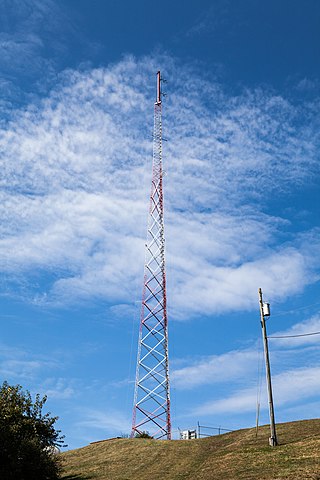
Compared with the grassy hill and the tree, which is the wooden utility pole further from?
the tree

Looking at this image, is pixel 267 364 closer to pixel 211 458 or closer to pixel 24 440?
pixel 211 458

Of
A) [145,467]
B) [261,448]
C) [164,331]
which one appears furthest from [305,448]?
[164,331]

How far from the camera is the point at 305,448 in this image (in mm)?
34438

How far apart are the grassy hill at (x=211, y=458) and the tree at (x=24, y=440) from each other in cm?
265

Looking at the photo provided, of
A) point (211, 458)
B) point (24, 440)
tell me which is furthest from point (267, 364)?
point (24, 440)

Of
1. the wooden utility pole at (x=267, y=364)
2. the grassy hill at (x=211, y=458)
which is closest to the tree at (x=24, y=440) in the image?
the grassy hill at (x=211, y=458)

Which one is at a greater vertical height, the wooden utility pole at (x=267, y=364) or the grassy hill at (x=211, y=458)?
the wooden utility pole at (x=267, y=364)

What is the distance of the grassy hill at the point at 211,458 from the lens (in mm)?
31016

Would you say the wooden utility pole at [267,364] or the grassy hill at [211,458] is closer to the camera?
the grassy hill at [211,458]

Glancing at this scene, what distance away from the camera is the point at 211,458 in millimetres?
38750

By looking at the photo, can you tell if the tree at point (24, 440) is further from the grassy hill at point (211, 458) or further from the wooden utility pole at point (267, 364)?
the wooden utility pole at point (267, 364)

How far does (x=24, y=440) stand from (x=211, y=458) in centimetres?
1472

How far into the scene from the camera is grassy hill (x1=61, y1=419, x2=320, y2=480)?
31.0 m

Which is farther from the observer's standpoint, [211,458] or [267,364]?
[267,364]
